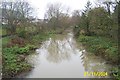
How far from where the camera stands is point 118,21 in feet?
27.4

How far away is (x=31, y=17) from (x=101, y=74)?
1700 centimetres

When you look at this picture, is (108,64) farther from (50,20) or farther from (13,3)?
(50,20)

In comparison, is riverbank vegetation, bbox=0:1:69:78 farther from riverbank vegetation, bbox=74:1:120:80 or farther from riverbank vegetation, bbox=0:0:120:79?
riverbank vegetation, bbox=74:1:120:80

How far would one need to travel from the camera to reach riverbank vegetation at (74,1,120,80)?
8.80m

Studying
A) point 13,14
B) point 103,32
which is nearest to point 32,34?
point 13,14

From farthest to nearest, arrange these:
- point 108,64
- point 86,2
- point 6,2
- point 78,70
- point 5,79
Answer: point 86,2
point 6,2
point 108,64
point 78,70
point 5,79

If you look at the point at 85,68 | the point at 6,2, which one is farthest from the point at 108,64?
the point at 6,2

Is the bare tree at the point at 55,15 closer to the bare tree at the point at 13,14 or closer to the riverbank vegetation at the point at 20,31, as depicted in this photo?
the riverbank vegetation at the point at 20,31

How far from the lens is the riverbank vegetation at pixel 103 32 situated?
8.80 metres

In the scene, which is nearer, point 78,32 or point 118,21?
point 118,21

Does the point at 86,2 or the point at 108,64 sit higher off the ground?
the point at 86,2

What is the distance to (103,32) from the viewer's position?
53.1ft

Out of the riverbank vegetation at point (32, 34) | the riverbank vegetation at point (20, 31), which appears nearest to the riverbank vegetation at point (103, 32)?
the riverbank vegetation at point (32, 34)

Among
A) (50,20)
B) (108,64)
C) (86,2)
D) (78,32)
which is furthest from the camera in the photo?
(50,20)
